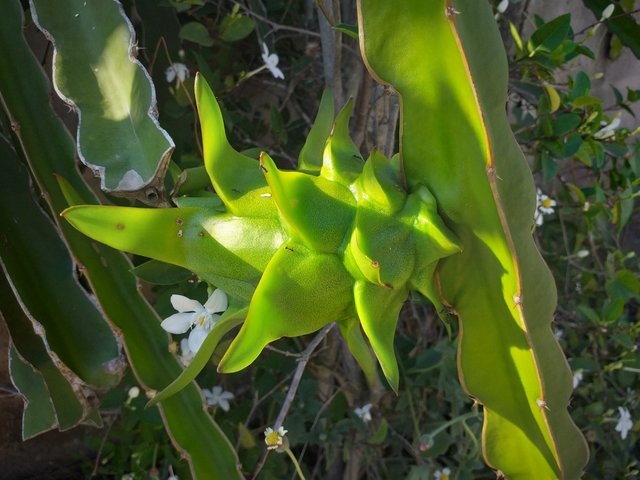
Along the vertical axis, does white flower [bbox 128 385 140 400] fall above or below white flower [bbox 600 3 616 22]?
below

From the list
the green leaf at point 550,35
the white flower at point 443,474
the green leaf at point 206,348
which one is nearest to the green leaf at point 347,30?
the green leaf at point 206,348

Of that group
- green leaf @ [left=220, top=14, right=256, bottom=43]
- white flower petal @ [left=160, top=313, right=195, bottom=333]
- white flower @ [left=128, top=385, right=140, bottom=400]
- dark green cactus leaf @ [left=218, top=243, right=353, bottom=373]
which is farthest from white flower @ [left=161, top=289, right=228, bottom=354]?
green leaf @ [left=220, top=14, right=256, bottom=43]

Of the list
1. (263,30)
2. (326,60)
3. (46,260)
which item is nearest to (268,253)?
(46,260)

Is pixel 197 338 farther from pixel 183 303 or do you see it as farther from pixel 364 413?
pixel 364 413

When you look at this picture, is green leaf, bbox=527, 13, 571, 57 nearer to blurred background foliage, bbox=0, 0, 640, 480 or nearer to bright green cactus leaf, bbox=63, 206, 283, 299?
blurred background foliage, bbox=0, 0, 640, 480

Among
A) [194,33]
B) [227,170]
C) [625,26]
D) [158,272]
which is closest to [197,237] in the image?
[227,170]

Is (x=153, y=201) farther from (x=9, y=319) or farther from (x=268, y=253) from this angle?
(x=9, y=319)
